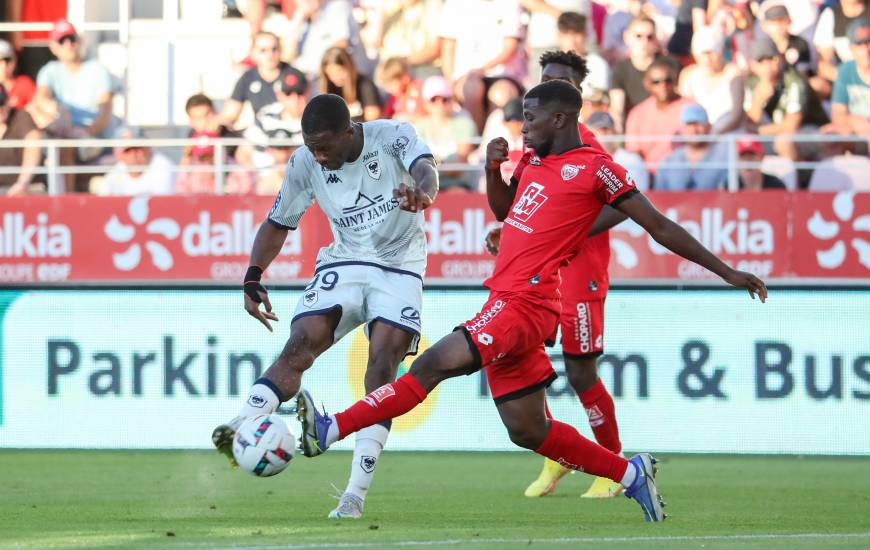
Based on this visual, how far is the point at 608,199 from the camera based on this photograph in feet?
23.0

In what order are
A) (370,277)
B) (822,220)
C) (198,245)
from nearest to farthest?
(370,277) < (822,220) < (198,245)

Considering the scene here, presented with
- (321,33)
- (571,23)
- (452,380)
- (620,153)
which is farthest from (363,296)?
(321,33)

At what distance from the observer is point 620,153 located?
1617cm

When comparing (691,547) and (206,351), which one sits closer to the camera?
(691,547)

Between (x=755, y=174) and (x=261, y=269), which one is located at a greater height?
(x=755, y=174)

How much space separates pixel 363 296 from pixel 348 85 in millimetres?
9401

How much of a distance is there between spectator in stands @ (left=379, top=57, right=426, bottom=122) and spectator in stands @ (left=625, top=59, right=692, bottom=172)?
7.79ft

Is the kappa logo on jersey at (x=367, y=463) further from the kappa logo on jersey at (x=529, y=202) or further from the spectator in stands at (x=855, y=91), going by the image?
the spectator in stands at (x=855, y=91)

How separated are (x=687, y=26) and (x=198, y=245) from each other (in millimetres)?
5925

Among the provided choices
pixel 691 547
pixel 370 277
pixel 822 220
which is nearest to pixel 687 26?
pixel 822 220

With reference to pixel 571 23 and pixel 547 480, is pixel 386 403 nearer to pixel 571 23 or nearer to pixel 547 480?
pixel 547 480

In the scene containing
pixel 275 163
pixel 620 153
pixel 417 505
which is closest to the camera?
pixel 417 505

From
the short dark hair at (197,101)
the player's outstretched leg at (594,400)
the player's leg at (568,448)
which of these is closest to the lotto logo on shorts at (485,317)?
the player's leg at (568,448)

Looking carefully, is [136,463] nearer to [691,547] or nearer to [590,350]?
Result: [590,350]
